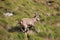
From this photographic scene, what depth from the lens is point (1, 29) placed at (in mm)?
25422

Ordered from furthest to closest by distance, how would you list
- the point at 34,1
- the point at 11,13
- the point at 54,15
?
1. the point at 34,1
2. the point at 54,15
3. the point at 11,13

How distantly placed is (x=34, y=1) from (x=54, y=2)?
3918mm

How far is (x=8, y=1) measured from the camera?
3391 cm

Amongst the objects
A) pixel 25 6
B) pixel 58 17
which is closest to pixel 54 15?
pixel 58 17

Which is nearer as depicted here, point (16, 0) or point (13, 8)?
point (13, 8)

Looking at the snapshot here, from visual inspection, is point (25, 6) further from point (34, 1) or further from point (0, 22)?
point (0, 22)

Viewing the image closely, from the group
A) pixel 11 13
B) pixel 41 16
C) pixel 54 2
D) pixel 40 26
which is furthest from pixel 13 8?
pixel 54 2

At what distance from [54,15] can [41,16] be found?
2.86 m

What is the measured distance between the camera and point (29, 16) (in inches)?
1204

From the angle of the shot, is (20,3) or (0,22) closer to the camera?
(0,22)

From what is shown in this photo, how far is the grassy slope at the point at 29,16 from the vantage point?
82.1ft

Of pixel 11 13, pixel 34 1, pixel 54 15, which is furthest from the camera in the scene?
pixel 34 1

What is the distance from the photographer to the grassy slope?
25.0m

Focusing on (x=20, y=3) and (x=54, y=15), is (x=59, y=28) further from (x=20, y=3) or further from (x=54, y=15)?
(x=20, y=3)
